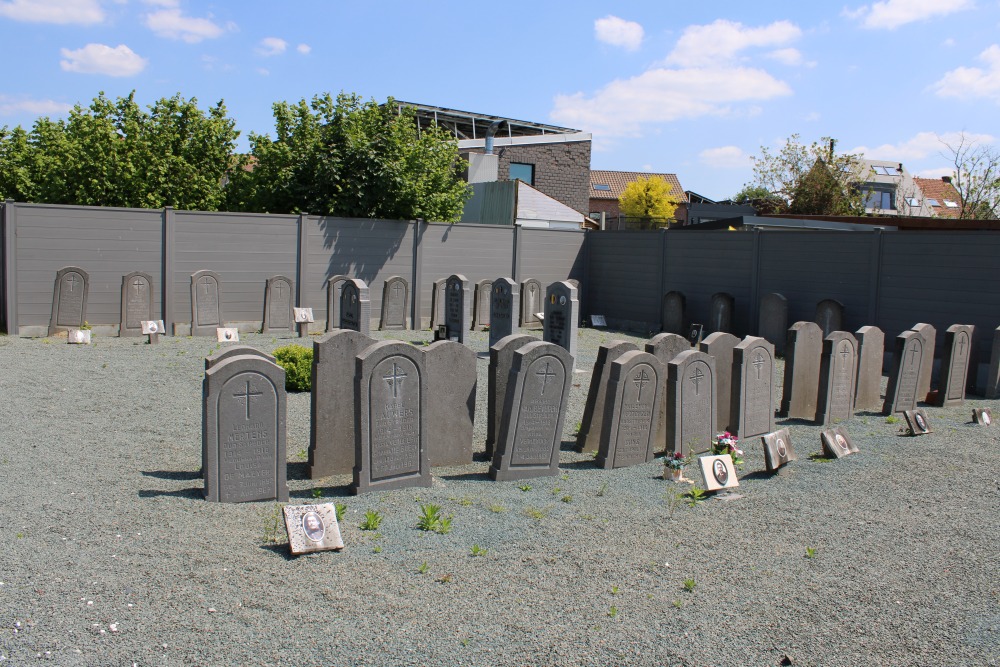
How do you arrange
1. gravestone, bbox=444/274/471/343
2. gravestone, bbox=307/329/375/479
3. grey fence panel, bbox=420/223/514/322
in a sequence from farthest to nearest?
1. grey fence panel, bbox=420/223/514/322
2. gravestone, bbox=444/274/471/343
3. gravestone, bbox=307/329/375/479

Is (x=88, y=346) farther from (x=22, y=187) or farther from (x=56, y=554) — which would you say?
(x=22, y=187)

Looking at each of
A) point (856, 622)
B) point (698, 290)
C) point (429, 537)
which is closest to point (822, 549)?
point (856, 622)

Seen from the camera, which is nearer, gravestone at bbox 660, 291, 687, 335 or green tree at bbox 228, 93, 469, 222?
gravestone at bbox 660, 291, 687, 335

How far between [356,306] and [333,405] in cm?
565

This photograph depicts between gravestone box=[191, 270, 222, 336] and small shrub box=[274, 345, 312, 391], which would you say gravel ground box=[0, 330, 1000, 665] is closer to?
small shrub box=[274, 345, 312, 391]

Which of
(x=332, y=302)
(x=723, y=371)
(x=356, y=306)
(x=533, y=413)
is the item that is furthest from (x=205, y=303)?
(x=533, y=413)

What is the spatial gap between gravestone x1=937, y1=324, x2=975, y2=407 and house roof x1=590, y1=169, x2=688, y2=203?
49.9 meters

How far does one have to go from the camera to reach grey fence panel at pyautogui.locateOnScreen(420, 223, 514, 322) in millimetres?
19250

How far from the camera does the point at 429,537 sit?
18.3 feet

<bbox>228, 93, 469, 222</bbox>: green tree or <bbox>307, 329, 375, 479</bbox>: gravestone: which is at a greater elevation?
<bbox>228, 93, 469, 222</bbox>: green tree

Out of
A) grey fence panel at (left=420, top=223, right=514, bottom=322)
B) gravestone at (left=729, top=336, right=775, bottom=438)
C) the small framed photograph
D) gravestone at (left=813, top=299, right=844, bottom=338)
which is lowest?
the small framed photograph

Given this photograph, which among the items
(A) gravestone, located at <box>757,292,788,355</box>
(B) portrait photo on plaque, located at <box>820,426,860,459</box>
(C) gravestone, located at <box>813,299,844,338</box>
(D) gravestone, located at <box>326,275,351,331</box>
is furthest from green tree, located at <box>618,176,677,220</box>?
(B) portrait photo on plaque, located at <box>820,426,860,459</box>

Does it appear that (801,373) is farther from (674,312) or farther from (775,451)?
(674,312)

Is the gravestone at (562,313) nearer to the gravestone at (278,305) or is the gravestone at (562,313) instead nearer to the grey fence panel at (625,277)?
the gravestone at (278,305)
